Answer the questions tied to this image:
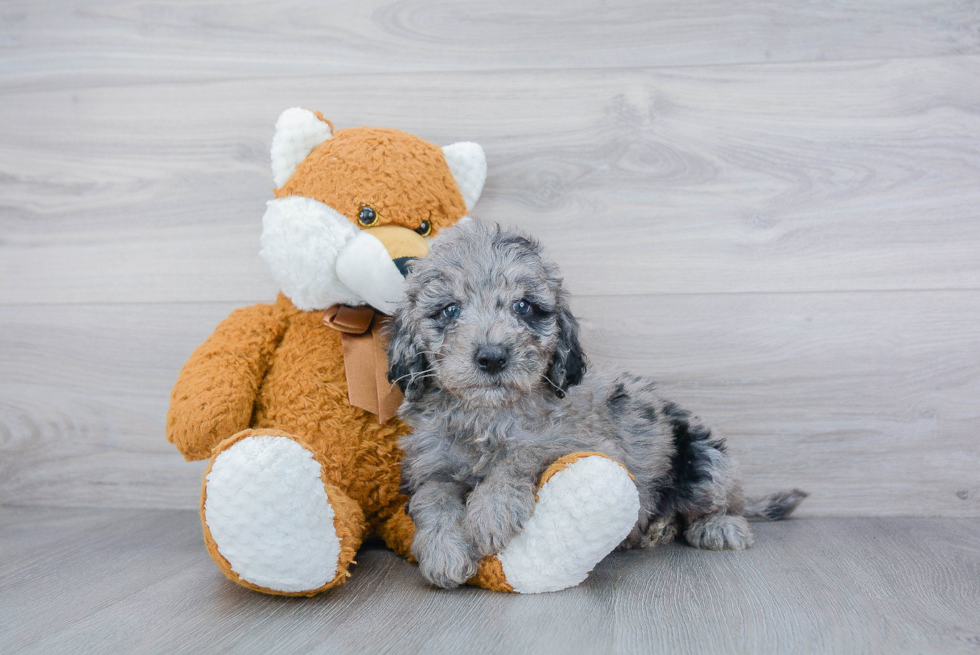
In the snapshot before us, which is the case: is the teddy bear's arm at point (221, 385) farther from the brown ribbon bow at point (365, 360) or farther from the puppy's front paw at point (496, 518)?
the puppy's front paw at point (496, 518)

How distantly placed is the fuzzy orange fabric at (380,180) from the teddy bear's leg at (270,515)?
0.53 metres

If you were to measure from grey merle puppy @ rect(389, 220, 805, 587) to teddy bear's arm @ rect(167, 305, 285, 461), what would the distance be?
0.36 metres

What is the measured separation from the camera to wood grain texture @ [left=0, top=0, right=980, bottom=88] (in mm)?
1951

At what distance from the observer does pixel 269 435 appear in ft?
4.27

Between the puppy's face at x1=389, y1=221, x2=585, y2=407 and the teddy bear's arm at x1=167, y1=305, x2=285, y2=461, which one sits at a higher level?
the puppy's face at x1=389, y1=221, x2=585, y2=407

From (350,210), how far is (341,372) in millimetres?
364

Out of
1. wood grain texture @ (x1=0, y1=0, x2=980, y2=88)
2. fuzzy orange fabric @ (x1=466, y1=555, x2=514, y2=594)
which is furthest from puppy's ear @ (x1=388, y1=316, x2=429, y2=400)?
wood grain texture @ (x1=0, y1=0, x2=980, y2=88)

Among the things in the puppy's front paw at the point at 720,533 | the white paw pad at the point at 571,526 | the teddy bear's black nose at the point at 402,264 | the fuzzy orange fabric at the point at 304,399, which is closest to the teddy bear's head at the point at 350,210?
the teddy bear's black nose at the point at 402,264

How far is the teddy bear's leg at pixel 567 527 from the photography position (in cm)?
130

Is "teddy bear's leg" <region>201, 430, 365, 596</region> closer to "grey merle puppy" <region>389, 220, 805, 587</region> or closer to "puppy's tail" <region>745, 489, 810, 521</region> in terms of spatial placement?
"grey merle puppy" <region>389, 220, 805, 587</region>

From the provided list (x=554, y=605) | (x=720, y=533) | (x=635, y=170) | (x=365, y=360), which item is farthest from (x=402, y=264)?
A: (x=720, y=533)

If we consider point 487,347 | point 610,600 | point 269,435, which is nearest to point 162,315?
point 269,435

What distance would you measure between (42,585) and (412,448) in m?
0.80

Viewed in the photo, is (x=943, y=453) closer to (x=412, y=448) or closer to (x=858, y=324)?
(x=858, y=324)
